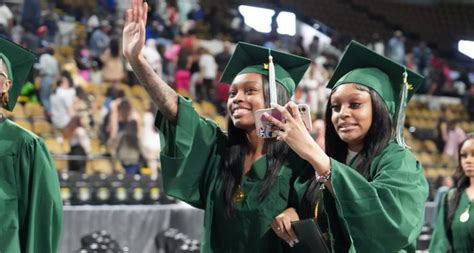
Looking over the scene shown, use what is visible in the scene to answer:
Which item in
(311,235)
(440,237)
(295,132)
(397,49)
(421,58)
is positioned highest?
(397,49)

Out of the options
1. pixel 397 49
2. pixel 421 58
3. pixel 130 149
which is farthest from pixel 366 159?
pixel 421 58

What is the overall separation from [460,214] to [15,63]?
2949mm

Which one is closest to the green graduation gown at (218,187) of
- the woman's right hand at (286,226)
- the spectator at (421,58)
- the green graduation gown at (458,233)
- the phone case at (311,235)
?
the woman's right hand at (286,226)

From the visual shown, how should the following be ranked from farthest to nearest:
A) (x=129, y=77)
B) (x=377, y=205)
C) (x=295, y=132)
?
(x=129, y=77), (x=377, y=205), (x=295, y=132)

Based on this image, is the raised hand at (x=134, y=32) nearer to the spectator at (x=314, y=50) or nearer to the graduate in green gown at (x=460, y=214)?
the graduate in green gown at (x=460, y=214)

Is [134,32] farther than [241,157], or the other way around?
[241,157]

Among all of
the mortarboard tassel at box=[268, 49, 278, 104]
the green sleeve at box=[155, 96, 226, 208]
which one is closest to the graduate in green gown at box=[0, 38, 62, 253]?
the green sleeve at box=[155, 96, 226, 208]

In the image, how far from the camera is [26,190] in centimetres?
356

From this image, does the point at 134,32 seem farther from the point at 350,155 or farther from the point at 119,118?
the point at 119,118

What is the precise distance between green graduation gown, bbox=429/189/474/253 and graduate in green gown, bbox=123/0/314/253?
2.16 meters

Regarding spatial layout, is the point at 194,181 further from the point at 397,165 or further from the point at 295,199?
the point at 397,165

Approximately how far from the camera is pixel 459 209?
217 inches

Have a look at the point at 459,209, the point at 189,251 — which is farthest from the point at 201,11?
the point at 459,209

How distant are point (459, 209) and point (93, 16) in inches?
319
